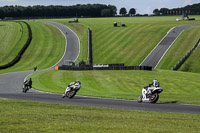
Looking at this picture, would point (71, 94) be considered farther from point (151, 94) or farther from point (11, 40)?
point (11, 40)

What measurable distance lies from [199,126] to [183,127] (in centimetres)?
73

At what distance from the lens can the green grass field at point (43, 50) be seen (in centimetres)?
9122

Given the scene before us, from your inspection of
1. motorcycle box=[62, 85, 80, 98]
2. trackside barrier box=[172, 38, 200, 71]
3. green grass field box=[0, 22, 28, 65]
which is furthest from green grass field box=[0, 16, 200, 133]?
green grass field box=[0, 22, 28, 65]

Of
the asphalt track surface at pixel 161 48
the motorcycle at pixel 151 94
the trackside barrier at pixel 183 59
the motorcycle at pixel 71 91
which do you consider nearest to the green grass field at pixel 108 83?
the trackside barrier at pixel 183 59

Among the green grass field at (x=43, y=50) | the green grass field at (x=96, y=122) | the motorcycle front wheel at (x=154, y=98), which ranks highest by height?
the green grass field at (x=96, y=122)

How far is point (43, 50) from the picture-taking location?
106562 mm

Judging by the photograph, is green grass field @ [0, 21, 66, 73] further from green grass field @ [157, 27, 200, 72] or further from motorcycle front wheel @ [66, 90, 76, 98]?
motorcycle front wheel @ [66, 90, 76, 98]

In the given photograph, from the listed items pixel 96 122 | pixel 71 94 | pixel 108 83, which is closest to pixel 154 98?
pixel 71 94

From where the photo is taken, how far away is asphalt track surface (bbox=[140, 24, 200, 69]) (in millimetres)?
82681

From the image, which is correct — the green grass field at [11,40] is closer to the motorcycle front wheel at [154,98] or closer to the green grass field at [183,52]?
the green grass field at [183,52]

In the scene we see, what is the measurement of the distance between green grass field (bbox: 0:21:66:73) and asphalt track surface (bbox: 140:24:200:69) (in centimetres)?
2370

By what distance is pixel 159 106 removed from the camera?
23594 mm

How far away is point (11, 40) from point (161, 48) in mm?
48043

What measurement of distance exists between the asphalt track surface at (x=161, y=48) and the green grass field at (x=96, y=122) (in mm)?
59820
